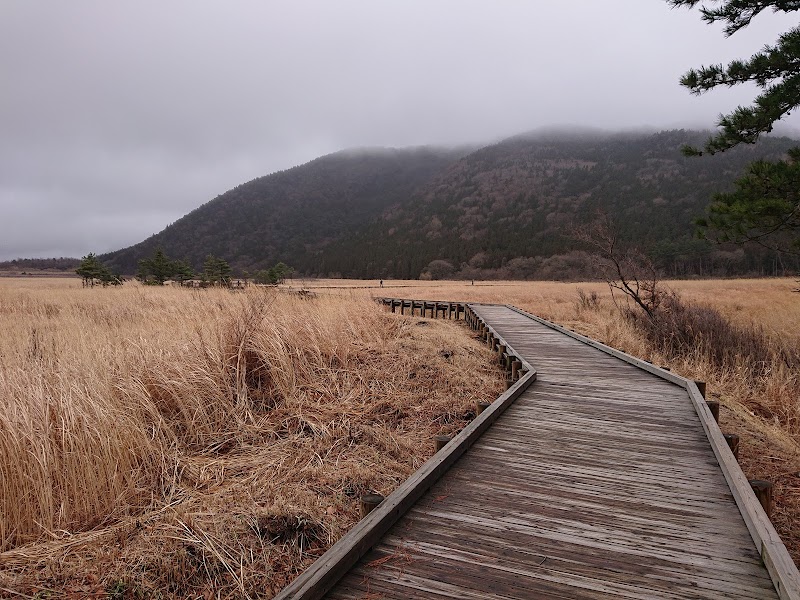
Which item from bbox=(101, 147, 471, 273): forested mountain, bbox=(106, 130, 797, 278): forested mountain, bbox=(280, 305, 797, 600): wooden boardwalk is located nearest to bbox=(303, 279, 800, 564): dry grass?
bbox=(280, 305, 797, 600): wooden boardwalk

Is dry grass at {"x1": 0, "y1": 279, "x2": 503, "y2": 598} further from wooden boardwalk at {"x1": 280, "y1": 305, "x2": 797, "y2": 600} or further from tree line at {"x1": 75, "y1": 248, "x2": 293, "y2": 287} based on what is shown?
tree line at {"x1": 75, "y1": 248, "x2": 293, "y2": 287}

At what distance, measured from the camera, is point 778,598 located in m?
2.13

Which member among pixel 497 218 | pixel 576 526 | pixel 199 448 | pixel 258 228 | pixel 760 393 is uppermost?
pixel 258 228

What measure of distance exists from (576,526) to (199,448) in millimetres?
3802

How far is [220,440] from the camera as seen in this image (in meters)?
4.88

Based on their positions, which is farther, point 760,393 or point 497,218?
point 497,218

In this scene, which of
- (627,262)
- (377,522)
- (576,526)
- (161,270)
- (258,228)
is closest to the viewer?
(377,522)

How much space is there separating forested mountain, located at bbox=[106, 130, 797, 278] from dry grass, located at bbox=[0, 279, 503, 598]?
76.6 meters

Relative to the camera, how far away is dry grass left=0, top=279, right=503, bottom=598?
9.62ft

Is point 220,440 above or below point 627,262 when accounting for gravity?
below

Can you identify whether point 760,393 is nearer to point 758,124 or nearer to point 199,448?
point 758,124

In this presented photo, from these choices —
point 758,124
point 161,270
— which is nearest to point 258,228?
point 161,270

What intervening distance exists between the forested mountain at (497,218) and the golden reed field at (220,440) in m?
74.9

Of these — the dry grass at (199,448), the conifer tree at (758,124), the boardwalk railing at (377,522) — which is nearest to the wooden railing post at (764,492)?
the boardwalk railing at (377,522)
